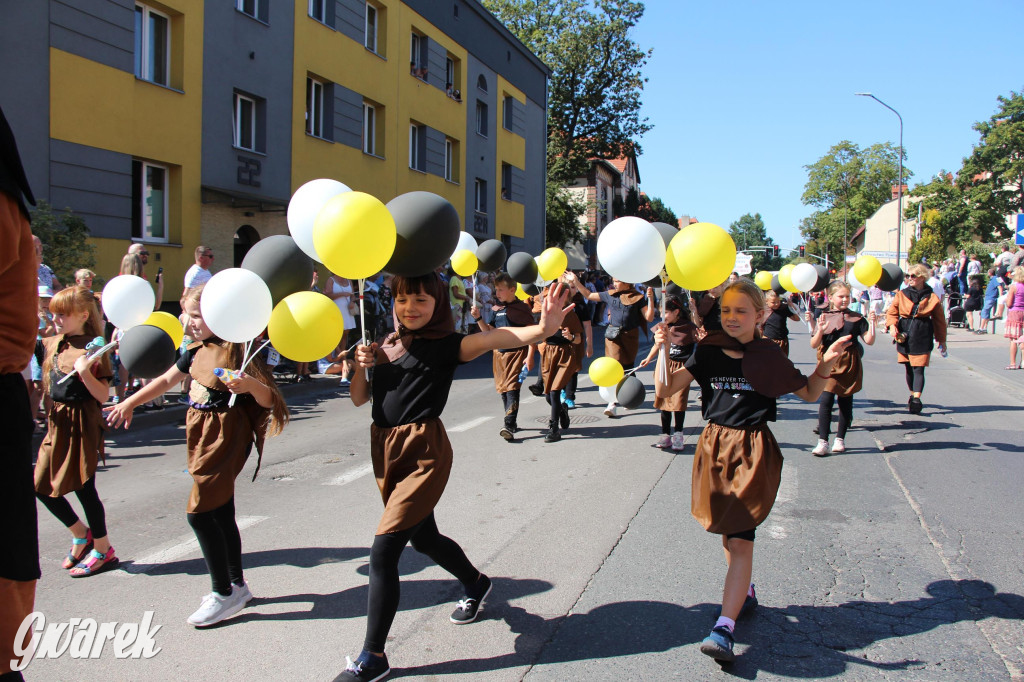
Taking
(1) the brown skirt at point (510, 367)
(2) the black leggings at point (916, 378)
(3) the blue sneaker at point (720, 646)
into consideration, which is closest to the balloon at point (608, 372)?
(3) the blue sneaker at point (720, 646)

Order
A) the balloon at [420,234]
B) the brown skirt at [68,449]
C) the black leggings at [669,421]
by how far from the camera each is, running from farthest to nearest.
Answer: the black leggings at [669,421] < the brown skirt at [68,449] < the balloon at [420,234]

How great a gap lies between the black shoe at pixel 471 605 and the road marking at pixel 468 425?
4633 mm

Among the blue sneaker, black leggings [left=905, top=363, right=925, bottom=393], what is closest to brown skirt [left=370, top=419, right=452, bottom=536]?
the blue sneaker

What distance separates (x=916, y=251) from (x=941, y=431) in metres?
43.9

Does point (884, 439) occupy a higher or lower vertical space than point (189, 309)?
lower

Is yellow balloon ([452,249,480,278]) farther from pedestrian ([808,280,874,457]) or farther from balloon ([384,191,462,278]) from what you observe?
pedestrian ([808,280,874,457])

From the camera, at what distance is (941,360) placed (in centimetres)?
1625

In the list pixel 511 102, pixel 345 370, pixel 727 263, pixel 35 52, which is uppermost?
pixel 511 102

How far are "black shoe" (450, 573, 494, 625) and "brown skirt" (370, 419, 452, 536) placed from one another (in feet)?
2.21

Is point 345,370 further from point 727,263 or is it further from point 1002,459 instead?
point 1002,459

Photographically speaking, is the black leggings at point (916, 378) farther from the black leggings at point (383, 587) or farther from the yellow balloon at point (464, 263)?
the black leggings at point (383, 587)

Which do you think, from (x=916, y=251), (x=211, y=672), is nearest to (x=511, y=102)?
(x=211, y=672)

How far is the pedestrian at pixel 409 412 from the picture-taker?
2.92 m

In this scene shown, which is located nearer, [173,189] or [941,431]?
[941,431]
